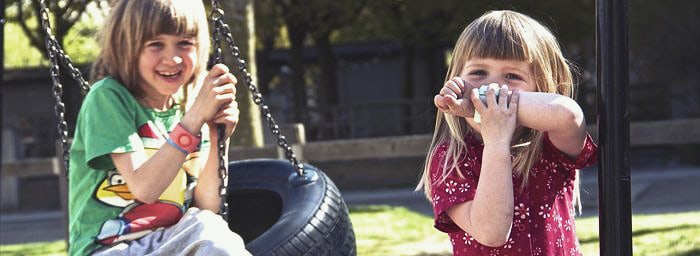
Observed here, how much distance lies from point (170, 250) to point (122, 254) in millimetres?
139

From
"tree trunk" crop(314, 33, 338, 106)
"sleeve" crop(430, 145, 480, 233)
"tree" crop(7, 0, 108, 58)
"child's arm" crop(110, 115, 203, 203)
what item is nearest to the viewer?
"sleeve" crop(430, 145, 480, 233)

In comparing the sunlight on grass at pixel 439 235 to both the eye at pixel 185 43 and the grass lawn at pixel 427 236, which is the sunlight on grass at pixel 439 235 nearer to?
the grass lawn at pixel 427 236

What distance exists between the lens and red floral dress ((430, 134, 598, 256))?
6.88 ft

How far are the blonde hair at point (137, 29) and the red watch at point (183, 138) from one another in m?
0.28

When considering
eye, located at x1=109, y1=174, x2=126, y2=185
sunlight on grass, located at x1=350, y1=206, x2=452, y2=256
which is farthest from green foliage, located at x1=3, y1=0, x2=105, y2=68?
eye, located at x1=109, y1=174, x2=126, y2=185

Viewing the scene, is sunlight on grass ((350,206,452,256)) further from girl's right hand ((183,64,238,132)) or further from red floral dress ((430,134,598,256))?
red floral dress ((430,134,598,256))

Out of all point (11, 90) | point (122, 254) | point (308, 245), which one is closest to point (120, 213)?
point (122, 254)

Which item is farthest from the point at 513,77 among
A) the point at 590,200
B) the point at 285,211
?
the point at 590,200

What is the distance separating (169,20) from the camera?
8.66ft

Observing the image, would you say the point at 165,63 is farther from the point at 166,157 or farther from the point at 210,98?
the point at 166,157

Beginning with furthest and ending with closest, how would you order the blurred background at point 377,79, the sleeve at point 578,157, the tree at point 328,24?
the tree at point 328,24, the blurred background at point 377,79, the sleeve at point 578,157

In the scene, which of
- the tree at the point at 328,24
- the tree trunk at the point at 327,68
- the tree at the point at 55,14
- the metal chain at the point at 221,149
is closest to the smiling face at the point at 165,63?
the metal chain at the point at 221,149

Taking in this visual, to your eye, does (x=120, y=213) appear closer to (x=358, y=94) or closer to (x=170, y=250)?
A: (x=170, y=250)

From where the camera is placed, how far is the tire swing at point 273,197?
303 cm
